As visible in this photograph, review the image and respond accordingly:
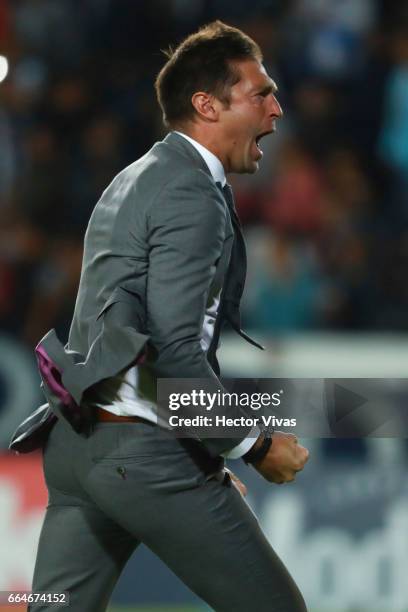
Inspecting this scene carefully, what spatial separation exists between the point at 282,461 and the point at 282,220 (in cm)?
449

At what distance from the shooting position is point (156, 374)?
2.80m

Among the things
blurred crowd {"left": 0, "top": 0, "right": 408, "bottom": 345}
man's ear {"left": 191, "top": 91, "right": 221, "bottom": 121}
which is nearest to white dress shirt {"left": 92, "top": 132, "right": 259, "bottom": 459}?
man's ear {"left": 191, "top": 91, "right": 221, "bottom": 121}

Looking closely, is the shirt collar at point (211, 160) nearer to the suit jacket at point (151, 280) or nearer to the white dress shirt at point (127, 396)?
the suit jacket at point (151, 280)

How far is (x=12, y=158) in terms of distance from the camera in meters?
7.28

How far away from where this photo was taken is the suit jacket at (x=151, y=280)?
108 inches

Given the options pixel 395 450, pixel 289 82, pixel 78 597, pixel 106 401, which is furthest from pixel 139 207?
pixel 289 82

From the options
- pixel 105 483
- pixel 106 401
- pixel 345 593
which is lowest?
pixel 345 593

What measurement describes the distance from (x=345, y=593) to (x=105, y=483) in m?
2.51

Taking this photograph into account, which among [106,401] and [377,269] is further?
[377,269]

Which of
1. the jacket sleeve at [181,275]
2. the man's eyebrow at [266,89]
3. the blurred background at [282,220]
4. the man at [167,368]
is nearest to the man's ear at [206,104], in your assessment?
the man at [167,368]

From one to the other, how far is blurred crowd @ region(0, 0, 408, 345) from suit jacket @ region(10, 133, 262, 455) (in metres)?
3.51

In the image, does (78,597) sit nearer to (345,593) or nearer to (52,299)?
(345,593)

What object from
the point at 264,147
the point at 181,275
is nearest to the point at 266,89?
the point at 181,275

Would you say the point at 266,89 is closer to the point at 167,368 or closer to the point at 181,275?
the point at 181,275
